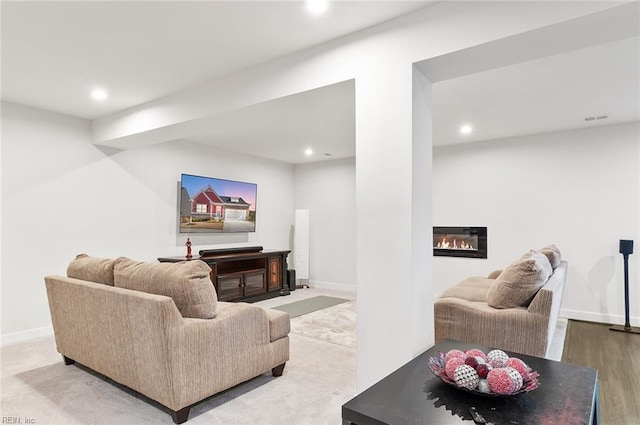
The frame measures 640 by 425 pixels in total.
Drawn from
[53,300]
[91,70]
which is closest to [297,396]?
[53,300]

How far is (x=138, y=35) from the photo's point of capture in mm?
2441

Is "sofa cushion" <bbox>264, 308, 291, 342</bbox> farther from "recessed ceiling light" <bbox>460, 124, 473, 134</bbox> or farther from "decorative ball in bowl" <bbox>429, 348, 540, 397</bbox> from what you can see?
"recessed ceiling light" <bbox>460, 124, 473, 134</bbox>

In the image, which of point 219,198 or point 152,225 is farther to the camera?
point 219,198

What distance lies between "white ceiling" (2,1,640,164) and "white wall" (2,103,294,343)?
0.40m

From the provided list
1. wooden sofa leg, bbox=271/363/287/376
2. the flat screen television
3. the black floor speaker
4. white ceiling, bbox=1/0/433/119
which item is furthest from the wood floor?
the flat screen television

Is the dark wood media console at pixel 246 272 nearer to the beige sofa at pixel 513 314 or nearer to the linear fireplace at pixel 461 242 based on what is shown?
the linear fireplace at pixel 461 242

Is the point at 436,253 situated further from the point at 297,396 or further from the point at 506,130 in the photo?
the point at 297,396

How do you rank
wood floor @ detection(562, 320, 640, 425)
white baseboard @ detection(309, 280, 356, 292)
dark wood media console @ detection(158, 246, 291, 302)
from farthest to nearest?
white baseboard @ detection(309, 280, 356, 292) < dark wood media console @ detection(158, 246, 291, 302) < wood floor @ detection(562, 320, 640, 425)

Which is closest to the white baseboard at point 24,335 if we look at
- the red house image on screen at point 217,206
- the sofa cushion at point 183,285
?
the red house image on screen at point 217,206

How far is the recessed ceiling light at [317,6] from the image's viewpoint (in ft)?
6.70

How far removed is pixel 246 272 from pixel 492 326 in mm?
3767

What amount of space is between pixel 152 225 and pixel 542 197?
17.8ft

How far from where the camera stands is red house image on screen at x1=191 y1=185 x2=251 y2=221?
5481 mm

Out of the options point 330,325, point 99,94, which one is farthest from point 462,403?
point 99,94
